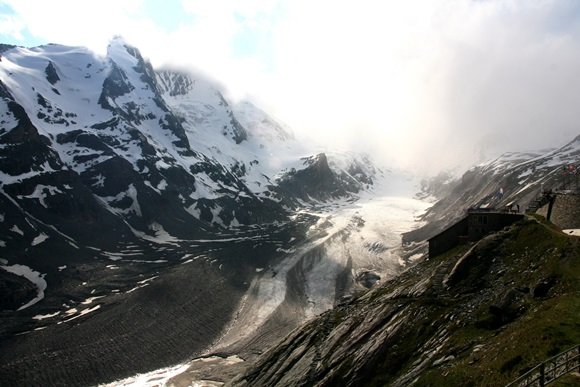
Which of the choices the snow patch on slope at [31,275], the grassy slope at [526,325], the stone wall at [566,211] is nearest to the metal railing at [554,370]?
the grassy slope at [526,325]

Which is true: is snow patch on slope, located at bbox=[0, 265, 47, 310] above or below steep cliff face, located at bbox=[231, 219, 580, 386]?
below

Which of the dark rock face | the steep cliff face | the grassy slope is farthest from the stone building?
the dark rock face

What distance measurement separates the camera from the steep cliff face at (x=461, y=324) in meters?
35.4

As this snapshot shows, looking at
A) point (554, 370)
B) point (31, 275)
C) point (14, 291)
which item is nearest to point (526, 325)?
point (554, 370)

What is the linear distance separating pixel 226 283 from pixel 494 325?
14604cm

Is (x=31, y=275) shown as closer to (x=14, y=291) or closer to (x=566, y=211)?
(x=14, y=291)

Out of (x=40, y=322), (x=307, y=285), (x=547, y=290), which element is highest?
(x=547, y=290)

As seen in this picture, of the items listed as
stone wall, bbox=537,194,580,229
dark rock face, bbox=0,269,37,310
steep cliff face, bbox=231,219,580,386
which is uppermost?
stone wall, bbox=537,194,580,229

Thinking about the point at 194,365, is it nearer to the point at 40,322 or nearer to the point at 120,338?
the point at 120,338

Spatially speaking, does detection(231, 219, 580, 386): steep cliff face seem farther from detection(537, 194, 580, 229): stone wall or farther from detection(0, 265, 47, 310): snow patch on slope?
detection(0, 265, 47, 310): snow patch on slope

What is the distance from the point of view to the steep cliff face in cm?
3538

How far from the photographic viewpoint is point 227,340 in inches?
5167

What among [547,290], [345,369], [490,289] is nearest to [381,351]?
[345,369]

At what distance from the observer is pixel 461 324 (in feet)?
155
